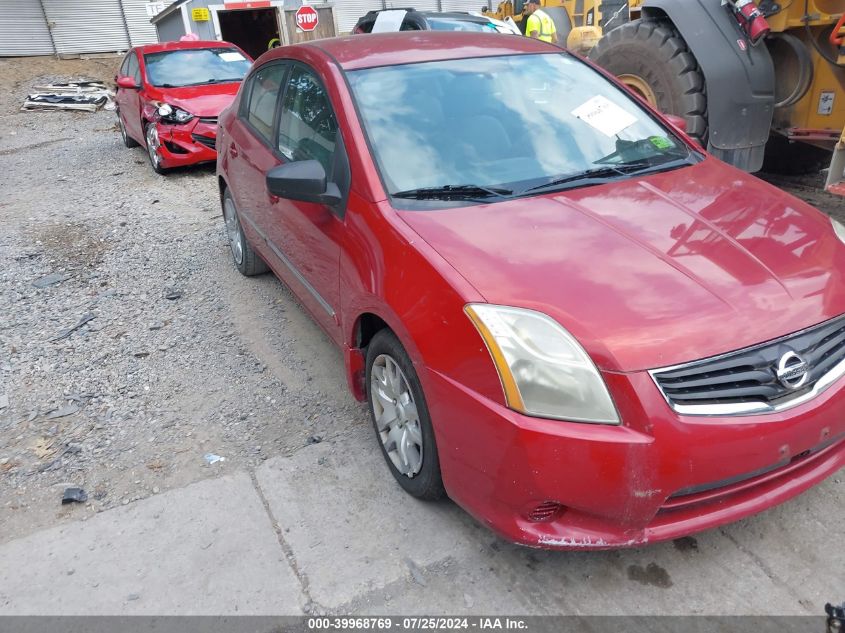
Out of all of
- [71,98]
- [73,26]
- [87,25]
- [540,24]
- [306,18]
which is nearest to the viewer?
[540,24]

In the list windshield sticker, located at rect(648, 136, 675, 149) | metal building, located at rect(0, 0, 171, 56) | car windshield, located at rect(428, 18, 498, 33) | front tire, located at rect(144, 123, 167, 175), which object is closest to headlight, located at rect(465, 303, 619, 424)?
windshield sticker, located at rect(648, 136, 675, 149)

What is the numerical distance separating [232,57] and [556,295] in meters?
8.77

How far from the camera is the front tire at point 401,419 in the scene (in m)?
2.39

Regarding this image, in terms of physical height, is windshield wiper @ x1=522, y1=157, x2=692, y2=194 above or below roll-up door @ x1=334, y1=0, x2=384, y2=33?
above

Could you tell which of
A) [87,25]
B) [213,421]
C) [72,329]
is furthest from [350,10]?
[213,421]

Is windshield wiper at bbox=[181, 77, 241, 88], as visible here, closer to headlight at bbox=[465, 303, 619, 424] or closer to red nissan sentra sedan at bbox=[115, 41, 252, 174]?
red nissan sentra sedan at bbox=[115, 41, 252, 174]

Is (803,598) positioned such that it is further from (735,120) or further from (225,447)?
(735,120)

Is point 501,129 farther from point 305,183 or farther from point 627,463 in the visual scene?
point 627,463

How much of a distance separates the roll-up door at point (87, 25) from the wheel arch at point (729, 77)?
22.8 m

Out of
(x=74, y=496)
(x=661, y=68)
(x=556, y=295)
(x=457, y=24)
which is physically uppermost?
(x=457, y=24)

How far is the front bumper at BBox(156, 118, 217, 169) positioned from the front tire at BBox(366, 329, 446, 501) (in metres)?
6.36

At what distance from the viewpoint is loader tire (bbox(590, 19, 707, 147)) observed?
5219 mm

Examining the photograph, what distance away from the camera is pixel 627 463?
1.90 meters

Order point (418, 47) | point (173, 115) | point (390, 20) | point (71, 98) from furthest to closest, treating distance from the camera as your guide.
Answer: point (71, 98)
point (390, 20)
point (173, 115)
point (418, 47)
